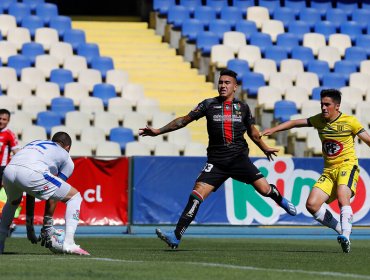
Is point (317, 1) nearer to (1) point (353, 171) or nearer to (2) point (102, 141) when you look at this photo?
(2) point (102, 141)

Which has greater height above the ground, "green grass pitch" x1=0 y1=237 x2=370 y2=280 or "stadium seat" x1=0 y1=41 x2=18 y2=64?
"green grass pitch" x1=0 y1=237 x2=370 y2=280

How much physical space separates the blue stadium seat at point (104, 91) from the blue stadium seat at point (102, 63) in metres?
1.24

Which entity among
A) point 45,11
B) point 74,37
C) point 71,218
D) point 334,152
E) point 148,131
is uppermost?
point 148,131

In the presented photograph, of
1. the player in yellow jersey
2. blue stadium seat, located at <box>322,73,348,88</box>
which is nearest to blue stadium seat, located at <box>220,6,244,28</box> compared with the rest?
blue stadium seat, located at <box>322,73,348,88</box>

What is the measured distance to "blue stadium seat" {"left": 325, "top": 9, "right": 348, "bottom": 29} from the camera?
2903 centimetres

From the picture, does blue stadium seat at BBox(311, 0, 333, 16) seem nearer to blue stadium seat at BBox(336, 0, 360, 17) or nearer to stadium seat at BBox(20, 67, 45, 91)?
blue stadium seat at BBox(336, 0, 360, 17)

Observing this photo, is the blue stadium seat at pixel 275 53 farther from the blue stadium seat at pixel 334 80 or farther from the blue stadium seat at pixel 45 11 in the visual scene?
the blue stadium seat at pixel 45 11

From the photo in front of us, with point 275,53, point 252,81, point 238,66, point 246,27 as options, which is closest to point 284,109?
point 252,81

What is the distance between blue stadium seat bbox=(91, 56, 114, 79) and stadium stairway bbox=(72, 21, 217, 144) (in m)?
0.67

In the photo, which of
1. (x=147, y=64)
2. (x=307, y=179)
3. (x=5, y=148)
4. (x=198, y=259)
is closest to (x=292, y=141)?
(x=307, y=179)

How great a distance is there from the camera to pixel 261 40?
2681 centimetres

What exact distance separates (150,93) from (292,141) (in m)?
4.31

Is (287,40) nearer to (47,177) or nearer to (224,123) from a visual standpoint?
(224,123)

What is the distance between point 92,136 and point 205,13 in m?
8.26
